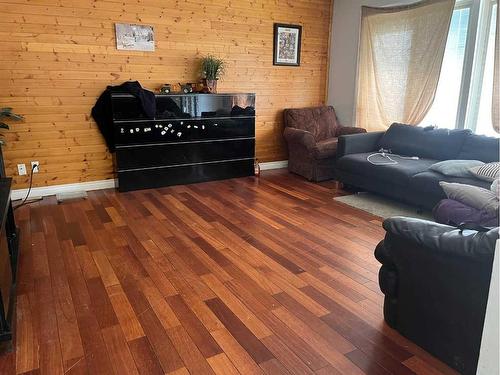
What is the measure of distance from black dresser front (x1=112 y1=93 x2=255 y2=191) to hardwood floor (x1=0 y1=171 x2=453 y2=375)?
70 centimetres

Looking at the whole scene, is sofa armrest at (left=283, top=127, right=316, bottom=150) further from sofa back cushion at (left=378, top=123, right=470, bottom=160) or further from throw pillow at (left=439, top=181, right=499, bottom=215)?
throw pillow at (left=439, top=181, right=499, bottom=215)

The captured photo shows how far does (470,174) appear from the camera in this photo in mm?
3322

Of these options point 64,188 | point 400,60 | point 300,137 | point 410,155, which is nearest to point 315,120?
point 300,137

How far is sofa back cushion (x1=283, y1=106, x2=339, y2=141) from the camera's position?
17.5ft

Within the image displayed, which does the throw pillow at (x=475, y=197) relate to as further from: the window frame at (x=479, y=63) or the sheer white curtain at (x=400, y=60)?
the sheer white curtain at (x=400, y=60)

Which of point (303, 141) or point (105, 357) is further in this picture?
point (303, 141)

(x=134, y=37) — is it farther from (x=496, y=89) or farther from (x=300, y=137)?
(x=496, y=89)

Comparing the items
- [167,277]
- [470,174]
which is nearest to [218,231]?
[167,277]

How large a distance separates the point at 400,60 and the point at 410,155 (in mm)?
1275

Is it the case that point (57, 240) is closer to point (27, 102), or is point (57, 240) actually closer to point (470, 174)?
point (27, 102)

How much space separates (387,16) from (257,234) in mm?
3420

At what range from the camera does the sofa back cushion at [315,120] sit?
210 inches

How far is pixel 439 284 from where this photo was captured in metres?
1.67

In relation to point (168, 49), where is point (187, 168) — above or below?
below
